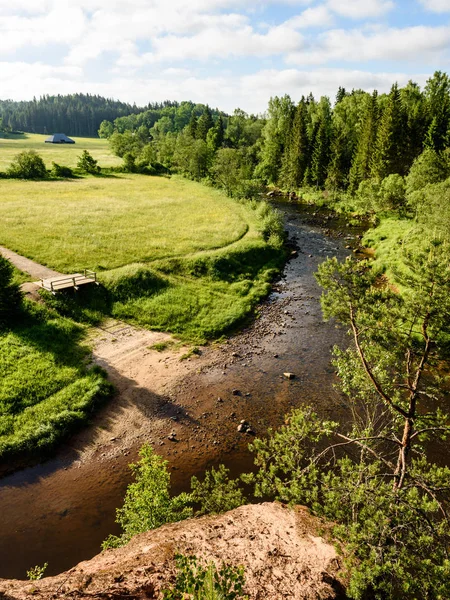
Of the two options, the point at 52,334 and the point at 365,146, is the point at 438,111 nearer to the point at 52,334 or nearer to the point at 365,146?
the point at 365,146

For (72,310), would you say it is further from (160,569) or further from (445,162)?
(445,162)

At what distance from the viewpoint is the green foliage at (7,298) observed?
24922mm

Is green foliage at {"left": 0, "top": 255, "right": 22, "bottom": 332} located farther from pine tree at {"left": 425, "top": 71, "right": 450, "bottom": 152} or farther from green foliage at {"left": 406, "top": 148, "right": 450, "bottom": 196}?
pine tree at {"left": 425, "top": 71, "right": 450, "bottom": 152}

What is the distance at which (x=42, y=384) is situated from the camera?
820 inches

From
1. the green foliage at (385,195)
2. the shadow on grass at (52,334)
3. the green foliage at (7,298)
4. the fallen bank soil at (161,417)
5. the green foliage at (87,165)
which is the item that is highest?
the green foliage at (87,165)

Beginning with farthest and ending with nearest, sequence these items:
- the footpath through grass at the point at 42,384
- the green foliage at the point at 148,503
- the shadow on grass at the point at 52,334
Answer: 1. the shadow on grass at the point at 52,334
2. the footpath through grass at the point at 42,384
3. the green foliage at the point at 148,503

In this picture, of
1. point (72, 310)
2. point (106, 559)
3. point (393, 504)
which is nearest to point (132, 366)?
point (72, 310)

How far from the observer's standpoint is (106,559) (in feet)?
37.2

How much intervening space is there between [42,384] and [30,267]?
17.5 metres

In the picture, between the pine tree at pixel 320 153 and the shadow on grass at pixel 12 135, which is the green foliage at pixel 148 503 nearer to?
the pine tree at pixel 320 153

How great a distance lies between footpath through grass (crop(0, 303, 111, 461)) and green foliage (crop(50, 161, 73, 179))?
71094 millimetres

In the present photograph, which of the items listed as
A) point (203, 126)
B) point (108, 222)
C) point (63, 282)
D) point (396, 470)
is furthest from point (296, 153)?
point (396, 470)

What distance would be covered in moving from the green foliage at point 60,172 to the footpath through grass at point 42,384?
71094 mm

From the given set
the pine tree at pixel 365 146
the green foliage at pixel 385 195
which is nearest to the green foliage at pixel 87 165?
the pine tree at pixel 365 146
